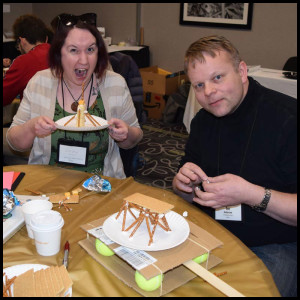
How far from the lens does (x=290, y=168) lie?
1.53 m

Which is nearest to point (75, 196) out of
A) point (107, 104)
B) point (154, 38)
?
point (107, 104)

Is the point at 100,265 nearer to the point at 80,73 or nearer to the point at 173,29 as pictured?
the point at 80,73

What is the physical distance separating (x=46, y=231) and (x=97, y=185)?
1.62ft

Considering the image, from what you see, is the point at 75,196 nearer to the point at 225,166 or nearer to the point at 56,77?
the point at 225,166

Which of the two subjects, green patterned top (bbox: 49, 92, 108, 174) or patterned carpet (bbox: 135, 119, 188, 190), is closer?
green patterned top (bbox: 49, 92, 108, 174)

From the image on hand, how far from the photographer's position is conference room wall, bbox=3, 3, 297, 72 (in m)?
5.12

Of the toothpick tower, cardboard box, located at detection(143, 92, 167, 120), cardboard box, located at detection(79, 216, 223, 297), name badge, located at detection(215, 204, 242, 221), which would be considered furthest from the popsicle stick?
cardboard box, located at detection(143, 92, 167, 120)

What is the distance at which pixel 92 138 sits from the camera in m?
2.25

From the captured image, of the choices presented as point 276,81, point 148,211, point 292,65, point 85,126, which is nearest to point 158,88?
point 292,65

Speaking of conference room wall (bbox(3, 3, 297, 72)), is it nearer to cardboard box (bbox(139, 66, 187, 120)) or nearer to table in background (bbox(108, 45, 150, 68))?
table in background (bbox(108, 45, 150, 68))

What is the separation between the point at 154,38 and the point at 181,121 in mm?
1706

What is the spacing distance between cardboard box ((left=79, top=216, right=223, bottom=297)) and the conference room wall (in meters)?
4.59

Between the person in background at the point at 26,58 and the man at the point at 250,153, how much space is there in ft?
5.82

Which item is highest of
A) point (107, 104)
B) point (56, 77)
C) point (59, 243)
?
point (56, 77)
